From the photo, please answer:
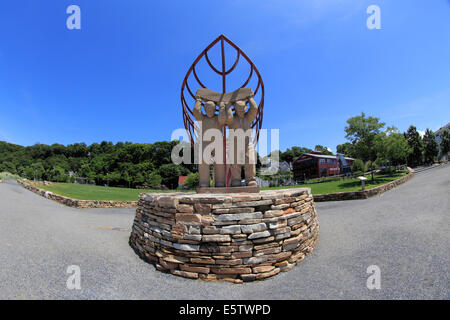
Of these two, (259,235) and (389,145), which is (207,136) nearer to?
(259,235)

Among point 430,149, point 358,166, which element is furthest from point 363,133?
point 430,149

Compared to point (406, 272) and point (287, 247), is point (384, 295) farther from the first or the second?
point (287, 247)

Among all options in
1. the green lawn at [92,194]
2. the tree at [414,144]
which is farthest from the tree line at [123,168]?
the tree at [414,144]

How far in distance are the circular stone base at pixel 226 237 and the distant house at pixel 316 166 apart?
4130cm

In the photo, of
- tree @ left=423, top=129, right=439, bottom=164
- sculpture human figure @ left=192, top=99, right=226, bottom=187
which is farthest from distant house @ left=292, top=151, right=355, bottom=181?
sculpture human figure @ left=192, top=99, right=226, bottom=187

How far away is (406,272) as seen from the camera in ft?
10.8

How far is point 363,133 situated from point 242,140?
993 inches

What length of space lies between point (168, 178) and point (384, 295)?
44.7 meters

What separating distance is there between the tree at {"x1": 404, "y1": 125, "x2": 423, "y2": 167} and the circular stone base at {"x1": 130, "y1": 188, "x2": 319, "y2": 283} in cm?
5056

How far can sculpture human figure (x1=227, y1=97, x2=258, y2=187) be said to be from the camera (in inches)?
235

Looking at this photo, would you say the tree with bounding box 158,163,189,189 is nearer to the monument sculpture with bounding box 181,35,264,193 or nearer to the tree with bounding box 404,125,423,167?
the monument sculpture with bounding box 181,35,264,193

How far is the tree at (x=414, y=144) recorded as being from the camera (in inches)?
1506

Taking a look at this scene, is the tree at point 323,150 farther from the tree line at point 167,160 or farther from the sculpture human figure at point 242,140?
the sculpture human figure at point 242,140

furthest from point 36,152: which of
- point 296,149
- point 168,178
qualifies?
point 296,149
